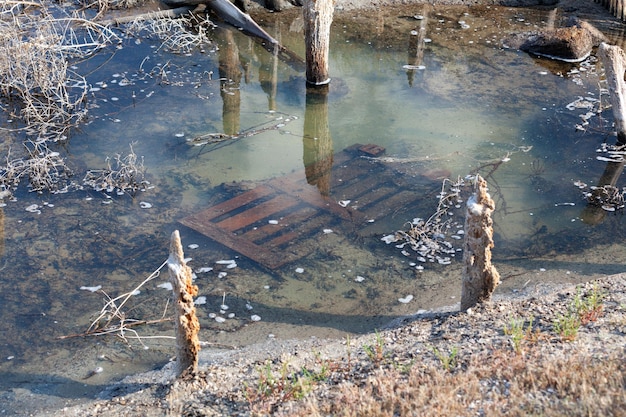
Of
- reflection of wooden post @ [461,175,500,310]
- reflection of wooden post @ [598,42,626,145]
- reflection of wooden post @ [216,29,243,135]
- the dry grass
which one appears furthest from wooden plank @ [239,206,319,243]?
reflection of wooden post @ [598,42,626,145]

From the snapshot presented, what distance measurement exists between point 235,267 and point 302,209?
1.39 meters

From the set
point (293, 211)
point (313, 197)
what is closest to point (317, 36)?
→ point (313, 197)

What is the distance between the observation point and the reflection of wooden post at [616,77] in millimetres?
9758

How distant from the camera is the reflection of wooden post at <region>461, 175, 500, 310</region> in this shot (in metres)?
5.96

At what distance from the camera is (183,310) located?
17.7 feet

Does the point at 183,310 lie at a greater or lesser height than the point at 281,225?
greater

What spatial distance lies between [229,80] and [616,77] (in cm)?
633

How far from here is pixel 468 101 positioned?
11836 millimetres

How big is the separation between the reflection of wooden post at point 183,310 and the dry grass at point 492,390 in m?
0.99

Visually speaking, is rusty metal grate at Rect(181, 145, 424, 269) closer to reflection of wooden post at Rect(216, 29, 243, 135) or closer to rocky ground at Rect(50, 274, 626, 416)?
rocky ground at Rect(50, 274, 626, 416)

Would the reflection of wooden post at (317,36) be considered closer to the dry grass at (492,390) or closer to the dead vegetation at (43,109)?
the dead vegetation at (43,109)

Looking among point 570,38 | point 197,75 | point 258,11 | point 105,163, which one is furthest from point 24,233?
point 570,38

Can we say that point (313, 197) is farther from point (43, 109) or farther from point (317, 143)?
point (43, 109)

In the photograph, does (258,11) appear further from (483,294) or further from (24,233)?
(483,294)
